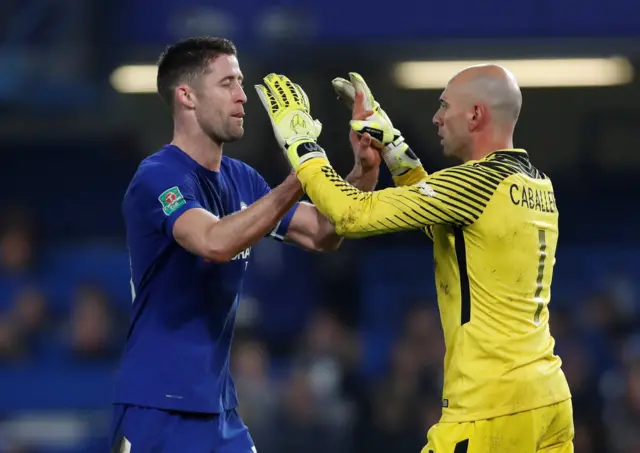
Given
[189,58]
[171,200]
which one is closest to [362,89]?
[189,58]

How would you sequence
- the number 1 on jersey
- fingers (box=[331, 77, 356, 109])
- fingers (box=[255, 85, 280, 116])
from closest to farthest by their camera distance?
the number 1 on jersey < fingers (box=[255, 85, 280, 116]) < fingers (box=[331, 77, 356, 109])

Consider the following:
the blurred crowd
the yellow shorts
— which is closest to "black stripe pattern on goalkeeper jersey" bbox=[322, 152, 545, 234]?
the yellow shorts

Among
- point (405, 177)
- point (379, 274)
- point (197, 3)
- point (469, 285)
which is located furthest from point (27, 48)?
point (469, 285)

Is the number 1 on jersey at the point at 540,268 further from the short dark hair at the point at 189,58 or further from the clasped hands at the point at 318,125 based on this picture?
the short dark hair at the point at 189,58

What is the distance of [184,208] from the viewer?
364 cm

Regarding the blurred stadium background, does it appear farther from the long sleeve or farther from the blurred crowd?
the long sleeve

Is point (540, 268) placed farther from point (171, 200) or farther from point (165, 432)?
point (165, 432)

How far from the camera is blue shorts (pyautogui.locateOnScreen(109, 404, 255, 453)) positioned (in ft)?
11.9

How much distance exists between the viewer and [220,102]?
13.0 feet

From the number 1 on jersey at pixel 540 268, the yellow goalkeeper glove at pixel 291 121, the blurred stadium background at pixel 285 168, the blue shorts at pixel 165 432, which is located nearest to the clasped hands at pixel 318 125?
the yellow goalkeeper glove at pixel 291 121

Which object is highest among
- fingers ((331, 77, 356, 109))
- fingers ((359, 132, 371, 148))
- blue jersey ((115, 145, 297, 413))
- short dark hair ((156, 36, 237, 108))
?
short dark hair ((156, 36, 237, 108))

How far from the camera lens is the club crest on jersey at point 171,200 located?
3650 mm

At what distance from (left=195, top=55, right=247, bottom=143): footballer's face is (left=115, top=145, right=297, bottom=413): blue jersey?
0.52ft

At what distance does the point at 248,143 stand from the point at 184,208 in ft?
16.4
